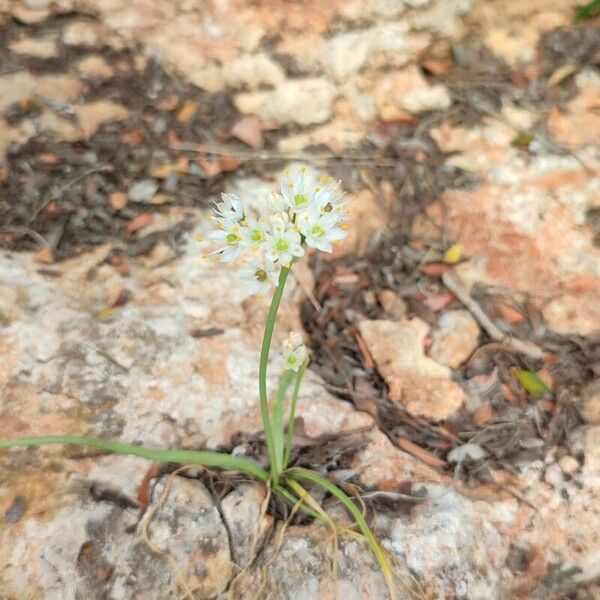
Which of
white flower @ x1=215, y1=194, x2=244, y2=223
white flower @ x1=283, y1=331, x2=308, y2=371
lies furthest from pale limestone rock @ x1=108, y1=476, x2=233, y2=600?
white flower @ x1=215, y1=194, x2=244, y2=223

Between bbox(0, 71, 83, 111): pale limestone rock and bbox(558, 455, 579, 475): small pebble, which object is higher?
bbox(0, 71, 83, 111): pale limestone rock

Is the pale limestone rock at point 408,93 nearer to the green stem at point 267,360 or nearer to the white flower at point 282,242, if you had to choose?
the green stem at point 267,360

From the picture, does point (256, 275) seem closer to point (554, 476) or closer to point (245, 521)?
point (245, 521)

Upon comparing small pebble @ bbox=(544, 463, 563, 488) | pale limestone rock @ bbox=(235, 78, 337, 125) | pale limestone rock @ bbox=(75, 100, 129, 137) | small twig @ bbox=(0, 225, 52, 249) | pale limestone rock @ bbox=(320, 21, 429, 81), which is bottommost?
small pebble @ bbox=(544, 463, 563, 488)

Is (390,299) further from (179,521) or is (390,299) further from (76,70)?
(76,70)

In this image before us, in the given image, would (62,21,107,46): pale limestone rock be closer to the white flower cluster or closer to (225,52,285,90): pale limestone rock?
(225,52,285,90): pale limestone rock

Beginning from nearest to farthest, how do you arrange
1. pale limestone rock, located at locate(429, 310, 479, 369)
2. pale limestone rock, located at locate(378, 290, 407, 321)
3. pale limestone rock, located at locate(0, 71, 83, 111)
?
1. pale limestone rock, located at locate(429, 310, 479, 369)
2. pale limestone rock, located at locate(378, 290, 407, 321)
3. pale limestone rock, located at locate(0, 71, 83, 111)
